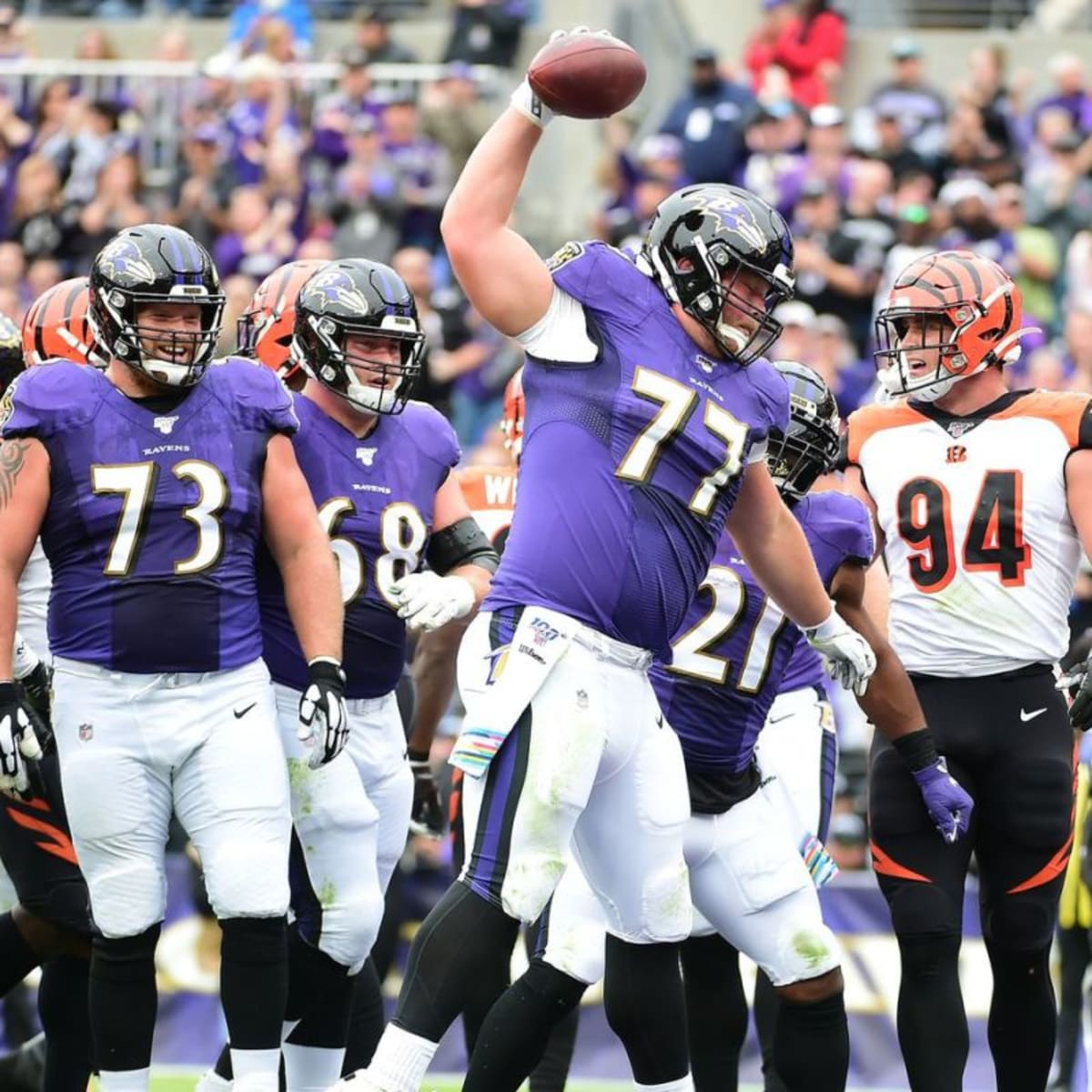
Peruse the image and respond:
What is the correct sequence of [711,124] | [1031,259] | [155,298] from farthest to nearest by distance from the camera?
1. [711,124]
2. [1031,259]
3. [155,298]

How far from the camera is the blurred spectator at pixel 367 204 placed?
13.2 metres

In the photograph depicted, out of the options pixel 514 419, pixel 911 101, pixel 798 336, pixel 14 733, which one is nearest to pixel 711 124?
pixel 911 101

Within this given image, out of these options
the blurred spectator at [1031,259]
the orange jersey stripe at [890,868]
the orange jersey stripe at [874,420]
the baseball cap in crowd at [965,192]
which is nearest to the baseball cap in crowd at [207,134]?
the baseball cap in crowd at [965,192]

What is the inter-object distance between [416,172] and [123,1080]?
9.21 metres

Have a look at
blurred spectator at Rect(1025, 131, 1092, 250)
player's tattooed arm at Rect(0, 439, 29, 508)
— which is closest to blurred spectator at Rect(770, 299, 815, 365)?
blurred spectator at Rect(1025, 131, 1092, 250)

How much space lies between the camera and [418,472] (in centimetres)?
603

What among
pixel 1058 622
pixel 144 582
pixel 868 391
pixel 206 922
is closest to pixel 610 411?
pixel 144 582

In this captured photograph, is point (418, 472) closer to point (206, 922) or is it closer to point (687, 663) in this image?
point (687, 663)

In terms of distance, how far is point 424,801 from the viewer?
6.94 metres

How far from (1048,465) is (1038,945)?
Result: 132 cm

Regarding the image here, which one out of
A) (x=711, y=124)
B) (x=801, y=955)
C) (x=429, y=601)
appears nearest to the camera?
(x=801, y=955)

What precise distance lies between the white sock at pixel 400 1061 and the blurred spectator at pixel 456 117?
9.42m

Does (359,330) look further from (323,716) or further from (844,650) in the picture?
(844,650)

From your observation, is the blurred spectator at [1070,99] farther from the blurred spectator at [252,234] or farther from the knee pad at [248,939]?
the knee pad at [248,939]
